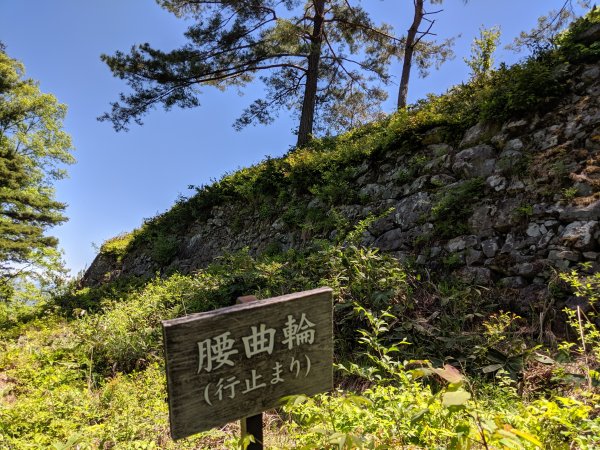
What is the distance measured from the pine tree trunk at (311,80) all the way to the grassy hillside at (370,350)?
3.34 m

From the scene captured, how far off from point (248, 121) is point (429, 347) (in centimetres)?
1046

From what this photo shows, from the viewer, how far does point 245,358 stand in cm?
185

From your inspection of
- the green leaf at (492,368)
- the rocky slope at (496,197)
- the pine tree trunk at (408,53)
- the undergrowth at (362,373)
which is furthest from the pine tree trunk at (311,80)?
the green leaf at (492,368)

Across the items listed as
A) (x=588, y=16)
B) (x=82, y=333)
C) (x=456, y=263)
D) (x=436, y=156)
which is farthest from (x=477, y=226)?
(x=82, y=333)

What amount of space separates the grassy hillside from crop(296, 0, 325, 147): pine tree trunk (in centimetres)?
334

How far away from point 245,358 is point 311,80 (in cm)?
1110

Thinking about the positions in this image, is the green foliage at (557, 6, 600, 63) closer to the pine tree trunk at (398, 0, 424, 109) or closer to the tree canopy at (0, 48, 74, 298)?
the pine tree trunk at (398, 0, 424, 109)

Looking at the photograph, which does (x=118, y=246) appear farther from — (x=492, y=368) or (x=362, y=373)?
(x=492, y=368)

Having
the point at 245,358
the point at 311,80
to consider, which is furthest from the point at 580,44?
the point at 311,80

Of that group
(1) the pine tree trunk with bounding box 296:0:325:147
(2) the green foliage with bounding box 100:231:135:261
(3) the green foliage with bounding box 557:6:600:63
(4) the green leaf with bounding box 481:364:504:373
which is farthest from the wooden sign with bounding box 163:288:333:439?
(2) the green foliage with bounding box 100:231:135:261

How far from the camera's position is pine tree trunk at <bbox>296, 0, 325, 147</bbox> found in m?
11.1

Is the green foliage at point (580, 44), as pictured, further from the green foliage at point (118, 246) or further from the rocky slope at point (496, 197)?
the green foliage at point (118, 246)

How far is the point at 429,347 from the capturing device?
12.0 ft

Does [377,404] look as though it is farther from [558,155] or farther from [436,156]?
[436,156]
